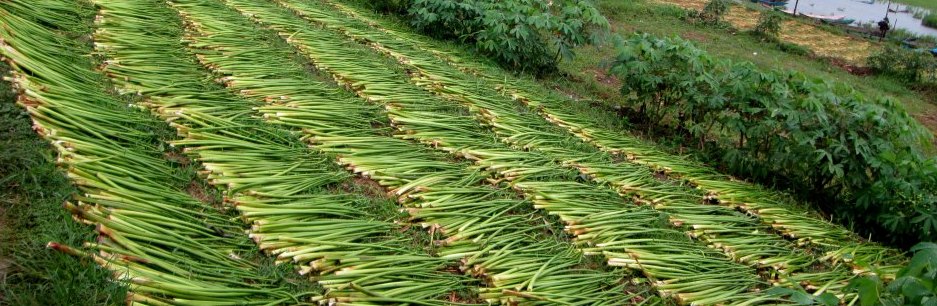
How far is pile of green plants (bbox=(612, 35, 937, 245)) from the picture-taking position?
154 inches

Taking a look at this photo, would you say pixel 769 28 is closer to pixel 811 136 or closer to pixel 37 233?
pixel 811 136

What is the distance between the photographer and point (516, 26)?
6199 mm

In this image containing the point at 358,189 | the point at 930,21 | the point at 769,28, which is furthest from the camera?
the point at 930,21

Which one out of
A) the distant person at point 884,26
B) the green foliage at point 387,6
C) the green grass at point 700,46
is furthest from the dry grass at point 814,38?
the green foliage at point 387,6

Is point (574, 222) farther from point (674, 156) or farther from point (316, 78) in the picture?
point (316, 78)

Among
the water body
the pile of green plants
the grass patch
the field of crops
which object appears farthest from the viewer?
the grass patch

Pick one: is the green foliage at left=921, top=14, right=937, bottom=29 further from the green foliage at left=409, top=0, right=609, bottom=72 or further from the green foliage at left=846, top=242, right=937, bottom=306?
the green foliage at left=846, top=242, right=937, bottom=306

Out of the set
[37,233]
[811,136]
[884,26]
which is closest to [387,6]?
[811,136]

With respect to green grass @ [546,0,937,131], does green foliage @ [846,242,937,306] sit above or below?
above

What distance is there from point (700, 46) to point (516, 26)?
7.91 feet

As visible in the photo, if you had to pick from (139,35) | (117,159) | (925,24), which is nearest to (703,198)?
(117,159)

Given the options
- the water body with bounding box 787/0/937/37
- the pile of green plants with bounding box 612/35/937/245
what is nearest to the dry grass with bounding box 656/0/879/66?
the water body with bounding box 787/0/937/37

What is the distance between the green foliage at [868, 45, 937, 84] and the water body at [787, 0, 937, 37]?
5450 mm

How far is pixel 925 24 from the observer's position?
16.7m
